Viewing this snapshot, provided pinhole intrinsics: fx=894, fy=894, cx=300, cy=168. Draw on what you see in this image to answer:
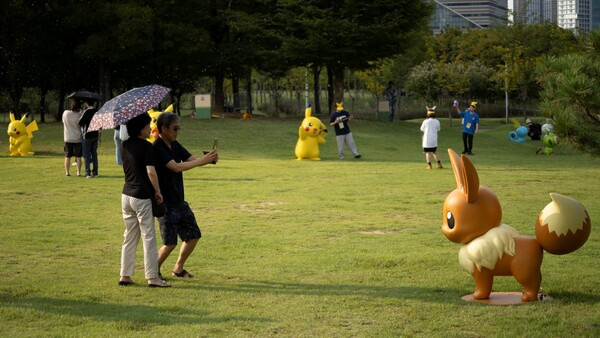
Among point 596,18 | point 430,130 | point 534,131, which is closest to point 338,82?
point 534,131

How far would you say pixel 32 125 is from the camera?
27547mm

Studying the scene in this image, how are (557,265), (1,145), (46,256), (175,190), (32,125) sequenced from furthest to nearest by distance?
(1,145), (32,125), (46,256), (557,265), (175,190)

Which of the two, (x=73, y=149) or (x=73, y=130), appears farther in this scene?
(x=73, y=149)

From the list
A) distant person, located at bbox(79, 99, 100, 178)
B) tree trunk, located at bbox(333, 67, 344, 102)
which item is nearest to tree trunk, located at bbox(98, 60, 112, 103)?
tree trunk, located at bbox(333, 67, 344, 102)

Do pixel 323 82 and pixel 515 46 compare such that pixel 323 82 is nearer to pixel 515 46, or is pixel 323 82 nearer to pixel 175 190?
pixel 515 46

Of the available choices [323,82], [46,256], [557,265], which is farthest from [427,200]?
[323,82]

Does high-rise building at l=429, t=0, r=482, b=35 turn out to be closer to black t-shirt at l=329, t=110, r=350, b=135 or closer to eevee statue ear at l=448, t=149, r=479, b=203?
black t-shirt at l=329, t=110, r=350, b=135

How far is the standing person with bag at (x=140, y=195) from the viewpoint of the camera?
896cm

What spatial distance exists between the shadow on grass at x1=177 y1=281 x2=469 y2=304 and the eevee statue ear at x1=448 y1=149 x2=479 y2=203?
99cm

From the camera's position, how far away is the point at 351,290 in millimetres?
8852

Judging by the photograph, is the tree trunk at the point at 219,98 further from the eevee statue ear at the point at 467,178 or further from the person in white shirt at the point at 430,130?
the eevee statue ear at the point at 467,178

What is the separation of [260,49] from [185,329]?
36.7 metres

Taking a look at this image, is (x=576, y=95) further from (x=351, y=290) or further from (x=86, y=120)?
(x=86, y=120)

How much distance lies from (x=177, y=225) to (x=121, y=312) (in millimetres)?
1559
